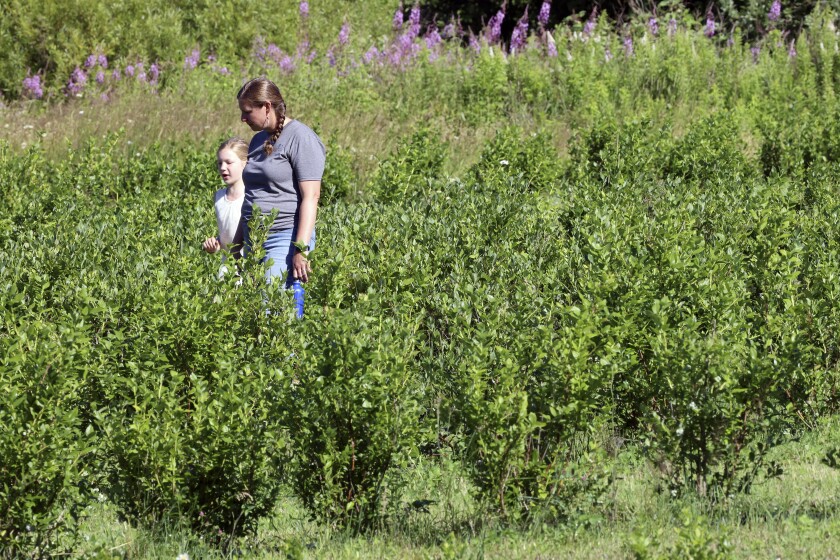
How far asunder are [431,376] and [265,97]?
1617 mm

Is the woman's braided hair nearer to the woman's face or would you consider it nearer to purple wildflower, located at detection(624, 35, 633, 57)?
the woman's face

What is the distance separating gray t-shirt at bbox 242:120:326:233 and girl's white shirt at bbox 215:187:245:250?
0.25 metres

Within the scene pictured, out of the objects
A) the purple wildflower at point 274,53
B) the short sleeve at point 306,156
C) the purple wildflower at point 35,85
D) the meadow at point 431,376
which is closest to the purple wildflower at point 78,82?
the purple wildflower at point 35,85

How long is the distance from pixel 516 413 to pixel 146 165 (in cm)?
586

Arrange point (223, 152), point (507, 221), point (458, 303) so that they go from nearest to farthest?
point (458, 303) < point (223, 152) < point (507, 221)

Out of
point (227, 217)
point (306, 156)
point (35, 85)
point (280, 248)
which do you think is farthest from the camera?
point (35, 85)

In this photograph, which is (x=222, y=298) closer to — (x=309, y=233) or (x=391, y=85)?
(x=309, y=233)

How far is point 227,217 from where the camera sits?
6289 millimetres

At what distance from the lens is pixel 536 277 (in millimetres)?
6340

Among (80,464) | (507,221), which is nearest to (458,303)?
(80,464)

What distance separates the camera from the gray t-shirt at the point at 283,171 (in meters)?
5.70

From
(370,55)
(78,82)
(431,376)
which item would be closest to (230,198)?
(431,376)

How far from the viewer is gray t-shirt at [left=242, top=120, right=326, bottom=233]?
5695mm

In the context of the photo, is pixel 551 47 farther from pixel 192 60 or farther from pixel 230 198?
pixel 230 198
